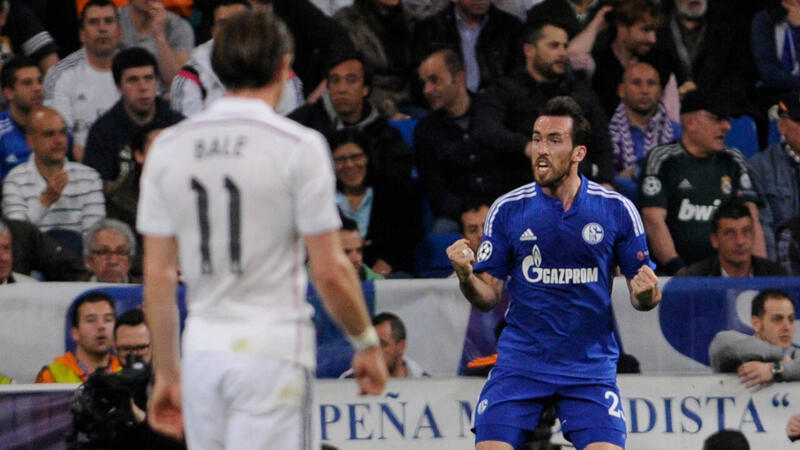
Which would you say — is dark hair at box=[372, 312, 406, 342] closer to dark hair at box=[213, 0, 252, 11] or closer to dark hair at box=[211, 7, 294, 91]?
dark hair at box=[213, 0, 252, 11]

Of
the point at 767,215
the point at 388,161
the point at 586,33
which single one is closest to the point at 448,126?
the point at 388,161

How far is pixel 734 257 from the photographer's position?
28.3 ft

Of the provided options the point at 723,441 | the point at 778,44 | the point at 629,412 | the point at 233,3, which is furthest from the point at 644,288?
the point at 778,44

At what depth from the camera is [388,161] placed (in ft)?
31.6

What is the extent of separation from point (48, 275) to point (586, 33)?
441 cm

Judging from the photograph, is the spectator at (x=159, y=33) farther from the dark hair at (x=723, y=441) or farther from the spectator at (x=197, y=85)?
the dark hair at (x=723, y=441)

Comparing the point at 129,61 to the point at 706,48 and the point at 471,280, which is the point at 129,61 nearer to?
the point at 471,280

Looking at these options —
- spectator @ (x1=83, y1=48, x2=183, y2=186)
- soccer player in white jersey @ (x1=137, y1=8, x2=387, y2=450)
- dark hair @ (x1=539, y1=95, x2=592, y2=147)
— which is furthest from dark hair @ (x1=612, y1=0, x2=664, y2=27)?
soccer player in white jersey @ (x1=137, y1=8, x2=387, y2=450)

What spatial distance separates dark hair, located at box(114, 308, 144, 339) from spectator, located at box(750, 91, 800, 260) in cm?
447

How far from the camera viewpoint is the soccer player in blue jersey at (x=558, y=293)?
6.17 meters

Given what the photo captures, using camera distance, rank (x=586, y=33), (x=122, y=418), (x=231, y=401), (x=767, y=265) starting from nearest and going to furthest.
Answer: (x=231, y=401) < (x=122, y=418) < (x=767, y=265) < (x=586, y=33)

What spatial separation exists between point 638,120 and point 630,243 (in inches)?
166

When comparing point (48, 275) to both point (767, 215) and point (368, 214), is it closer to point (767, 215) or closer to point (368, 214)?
point (368, 214)

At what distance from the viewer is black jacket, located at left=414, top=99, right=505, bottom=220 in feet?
31.4
